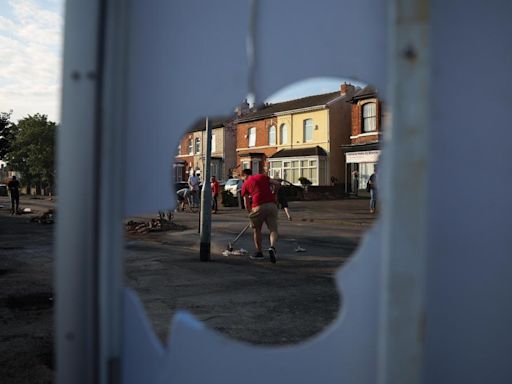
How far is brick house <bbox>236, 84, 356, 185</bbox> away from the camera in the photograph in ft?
105

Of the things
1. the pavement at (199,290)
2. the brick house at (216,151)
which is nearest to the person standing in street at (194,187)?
the pavement at (199,290)

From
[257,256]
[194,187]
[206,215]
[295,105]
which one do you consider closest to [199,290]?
[257,256]

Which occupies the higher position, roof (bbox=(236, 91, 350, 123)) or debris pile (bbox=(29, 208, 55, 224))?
roof (bbox=(236, 91, 350, 123))

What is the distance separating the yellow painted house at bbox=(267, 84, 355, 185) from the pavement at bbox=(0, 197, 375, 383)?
21.3m

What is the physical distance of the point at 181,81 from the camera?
1244 mm

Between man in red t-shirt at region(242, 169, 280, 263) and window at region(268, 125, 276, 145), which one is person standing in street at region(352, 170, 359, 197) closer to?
window at region(268, 125, 276, 145)

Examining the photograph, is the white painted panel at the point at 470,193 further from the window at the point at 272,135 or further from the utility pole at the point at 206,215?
the window at the point at 272,135

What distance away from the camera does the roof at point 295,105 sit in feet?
109

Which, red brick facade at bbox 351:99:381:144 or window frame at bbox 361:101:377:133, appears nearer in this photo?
window frame at bbox 361:101:377:133

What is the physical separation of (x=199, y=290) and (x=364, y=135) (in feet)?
81.5

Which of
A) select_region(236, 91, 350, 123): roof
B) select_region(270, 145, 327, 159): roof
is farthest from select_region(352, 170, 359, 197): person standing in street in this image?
select_region(236, 91, 350, 123): roof

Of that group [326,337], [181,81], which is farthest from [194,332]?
[181,81]

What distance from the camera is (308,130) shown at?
33875 millimetres

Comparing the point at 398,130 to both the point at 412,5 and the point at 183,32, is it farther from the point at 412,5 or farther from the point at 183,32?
the point at 183,32
